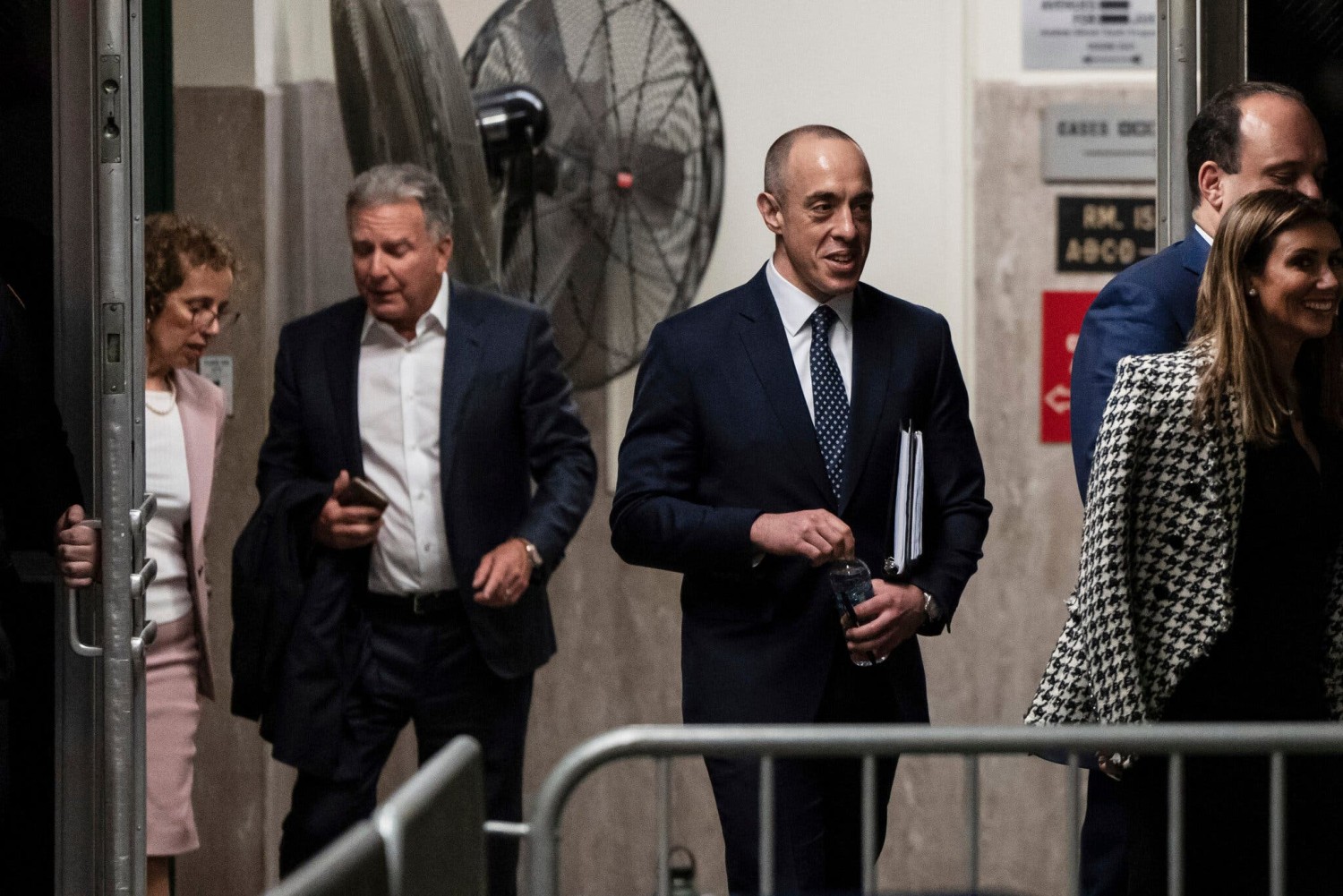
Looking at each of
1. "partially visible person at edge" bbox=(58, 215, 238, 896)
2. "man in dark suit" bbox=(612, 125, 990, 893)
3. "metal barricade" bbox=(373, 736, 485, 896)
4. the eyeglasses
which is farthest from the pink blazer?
"metal barricade" bbox=(373, 736, 485, 896)

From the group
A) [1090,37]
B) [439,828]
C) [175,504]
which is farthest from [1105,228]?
[439,828]

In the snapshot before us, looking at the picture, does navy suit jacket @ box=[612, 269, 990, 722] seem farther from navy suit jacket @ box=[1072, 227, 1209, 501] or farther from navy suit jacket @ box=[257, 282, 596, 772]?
navy suit jacket @ box=[257, 282, 596, 772]

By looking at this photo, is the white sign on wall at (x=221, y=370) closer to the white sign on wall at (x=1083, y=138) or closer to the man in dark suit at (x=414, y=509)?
the man in dark suit at (x=414, y=509)

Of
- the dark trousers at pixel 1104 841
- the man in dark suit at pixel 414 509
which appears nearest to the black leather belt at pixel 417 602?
the man in dark suit at pixel 414 509

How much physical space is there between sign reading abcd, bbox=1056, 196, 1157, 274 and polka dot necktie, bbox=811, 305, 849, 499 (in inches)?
55.8

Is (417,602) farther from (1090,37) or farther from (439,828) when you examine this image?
(1090,37)

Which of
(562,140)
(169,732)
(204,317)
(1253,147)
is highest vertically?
(562,140)

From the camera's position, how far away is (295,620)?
357cm

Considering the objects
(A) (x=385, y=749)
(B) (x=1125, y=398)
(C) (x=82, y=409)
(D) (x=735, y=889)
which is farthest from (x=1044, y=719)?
(C) (x=82, y=409)

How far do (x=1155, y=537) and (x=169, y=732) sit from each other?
211 centimetres

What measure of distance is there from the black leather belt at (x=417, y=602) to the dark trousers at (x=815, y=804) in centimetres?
80

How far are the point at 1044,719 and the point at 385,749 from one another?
5.21 ft

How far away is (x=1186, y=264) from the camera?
2.85m

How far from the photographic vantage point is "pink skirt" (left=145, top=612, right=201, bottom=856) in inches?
139
